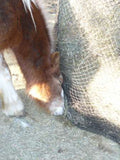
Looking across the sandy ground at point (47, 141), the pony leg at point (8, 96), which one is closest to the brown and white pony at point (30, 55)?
A: the pony leg at point (8, 96)

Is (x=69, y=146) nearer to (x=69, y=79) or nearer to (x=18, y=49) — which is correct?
(x=69, y=79)

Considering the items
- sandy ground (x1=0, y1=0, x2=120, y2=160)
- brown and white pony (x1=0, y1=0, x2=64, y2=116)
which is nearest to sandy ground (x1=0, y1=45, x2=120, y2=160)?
sandy ground (x1=0, y1=0, x2=120, y2=160)

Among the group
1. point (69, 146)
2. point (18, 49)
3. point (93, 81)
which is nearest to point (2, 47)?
point (18, 49)

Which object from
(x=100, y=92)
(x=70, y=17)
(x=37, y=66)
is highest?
(x=70, y=17)

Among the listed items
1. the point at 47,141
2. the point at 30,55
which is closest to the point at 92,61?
the point at 30,55

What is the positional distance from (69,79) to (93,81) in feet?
0.97

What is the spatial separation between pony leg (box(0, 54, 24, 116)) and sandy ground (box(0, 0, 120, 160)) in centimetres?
6

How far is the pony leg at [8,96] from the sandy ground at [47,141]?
0.06 meters

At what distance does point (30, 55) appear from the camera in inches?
90.4

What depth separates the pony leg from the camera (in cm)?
246

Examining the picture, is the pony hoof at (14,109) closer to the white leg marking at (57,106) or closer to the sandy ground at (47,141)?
the sandy ground at (47,141)

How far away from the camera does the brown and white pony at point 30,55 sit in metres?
2.09

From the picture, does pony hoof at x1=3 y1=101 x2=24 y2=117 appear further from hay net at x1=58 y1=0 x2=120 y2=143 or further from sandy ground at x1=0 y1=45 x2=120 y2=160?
hay net at x1=58 y1=0 x2=120 y2=143

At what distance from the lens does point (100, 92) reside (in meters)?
2.11
